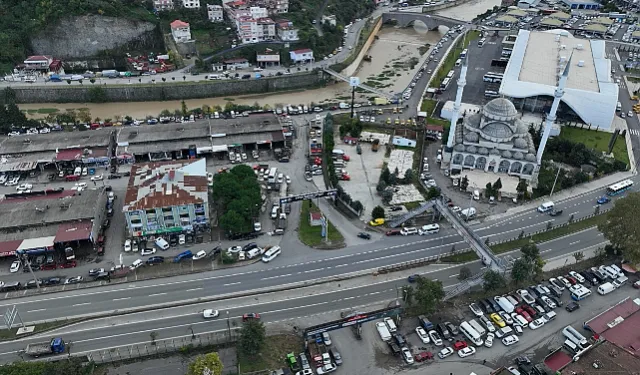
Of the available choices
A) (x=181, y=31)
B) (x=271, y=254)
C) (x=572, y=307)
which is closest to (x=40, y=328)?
(x=271, y=254)

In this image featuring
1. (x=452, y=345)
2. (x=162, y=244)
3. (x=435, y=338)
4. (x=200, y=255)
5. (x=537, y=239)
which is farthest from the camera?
(x=537, y=239)

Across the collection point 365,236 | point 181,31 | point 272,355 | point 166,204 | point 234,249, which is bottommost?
point 272,355

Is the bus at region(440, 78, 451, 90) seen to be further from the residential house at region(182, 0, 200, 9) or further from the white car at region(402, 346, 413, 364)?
the white car at region(402, 346, 413, 364)

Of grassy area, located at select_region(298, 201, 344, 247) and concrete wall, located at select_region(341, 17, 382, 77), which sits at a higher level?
concrete wall, located at select_region(341, 17, 382, 77)

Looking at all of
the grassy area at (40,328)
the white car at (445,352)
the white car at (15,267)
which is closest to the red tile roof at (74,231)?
the white car at (15,267)

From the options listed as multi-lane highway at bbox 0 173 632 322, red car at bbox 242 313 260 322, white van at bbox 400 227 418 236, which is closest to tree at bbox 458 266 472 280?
multi-lane highway at bbox 0 173 632 322

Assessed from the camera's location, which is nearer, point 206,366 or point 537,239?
point 206,366

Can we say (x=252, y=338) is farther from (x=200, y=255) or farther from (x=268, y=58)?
(x=268, y=58)

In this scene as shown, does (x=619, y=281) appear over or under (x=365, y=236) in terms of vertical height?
under
